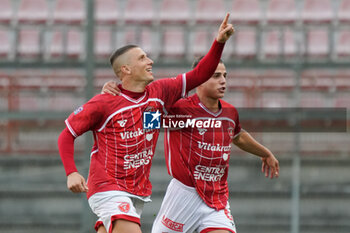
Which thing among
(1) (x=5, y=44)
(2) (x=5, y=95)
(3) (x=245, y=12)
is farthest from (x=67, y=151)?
(3) (x=245, y=12)

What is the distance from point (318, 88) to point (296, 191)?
1.09 meters

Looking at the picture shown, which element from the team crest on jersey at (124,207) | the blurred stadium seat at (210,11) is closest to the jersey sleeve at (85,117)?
the team crest on jersey at (124,207)

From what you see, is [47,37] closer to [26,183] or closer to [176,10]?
[176,10]

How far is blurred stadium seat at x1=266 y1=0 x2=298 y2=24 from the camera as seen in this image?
631cm

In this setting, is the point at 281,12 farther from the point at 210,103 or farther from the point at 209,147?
the point at 209,147

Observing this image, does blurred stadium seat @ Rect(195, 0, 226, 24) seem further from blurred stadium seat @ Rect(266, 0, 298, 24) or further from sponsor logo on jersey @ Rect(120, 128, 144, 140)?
sponsor logo on jersey @ Rect(120, 128, 144, 140)

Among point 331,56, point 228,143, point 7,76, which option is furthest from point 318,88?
point 7,76

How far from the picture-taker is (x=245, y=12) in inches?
277

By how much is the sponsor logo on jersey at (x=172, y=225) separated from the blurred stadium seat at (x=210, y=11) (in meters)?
2.58

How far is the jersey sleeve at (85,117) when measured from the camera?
2990mm

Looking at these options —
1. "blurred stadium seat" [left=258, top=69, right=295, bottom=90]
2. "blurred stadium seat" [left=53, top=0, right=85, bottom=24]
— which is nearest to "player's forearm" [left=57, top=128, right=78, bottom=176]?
"blurred stadium seat" [left=258, top=69, right=295, bottom=90]

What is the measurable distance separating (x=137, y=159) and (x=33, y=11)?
4166 mm

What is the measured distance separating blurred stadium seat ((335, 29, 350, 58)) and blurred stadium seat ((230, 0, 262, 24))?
1.08 meters

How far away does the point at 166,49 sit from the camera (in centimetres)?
612
